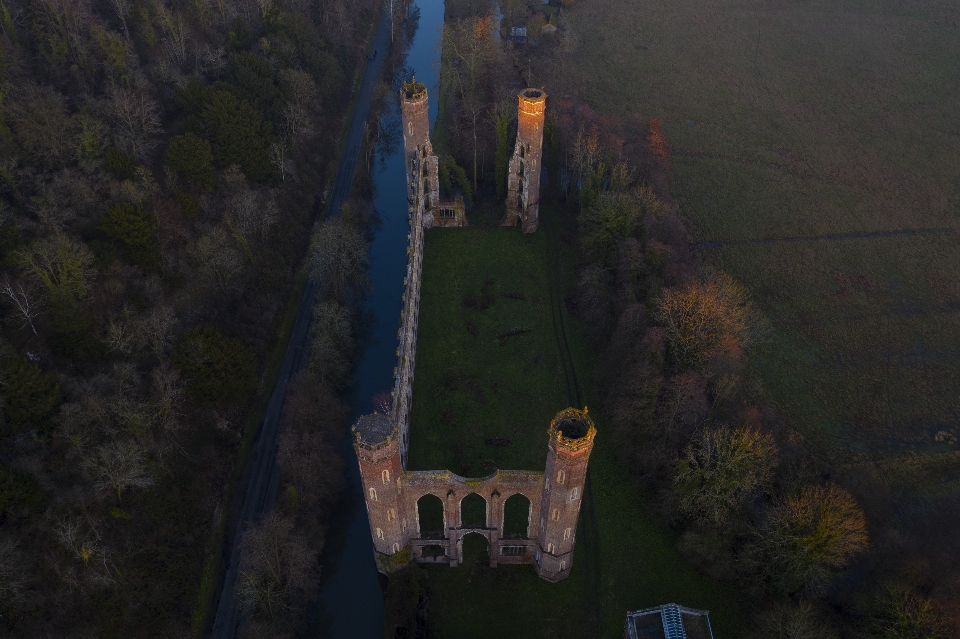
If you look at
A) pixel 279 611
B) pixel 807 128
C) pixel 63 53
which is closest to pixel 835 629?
pixel 279 611

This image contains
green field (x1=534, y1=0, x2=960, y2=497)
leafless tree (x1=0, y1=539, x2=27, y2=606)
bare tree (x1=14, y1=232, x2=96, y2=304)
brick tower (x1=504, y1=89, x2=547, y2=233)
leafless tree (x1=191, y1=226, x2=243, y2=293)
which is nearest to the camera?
leafless tree (x1=0, y1=539, x2=27, y2=606)

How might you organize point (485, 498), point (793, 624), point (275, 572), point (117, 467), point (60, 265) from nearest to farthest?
point (793, 624)
point (275, 572)
point (485, 498)
point (117, 467)
point (60, 265)

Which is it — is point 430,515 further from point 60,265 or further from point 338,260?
point 60,265

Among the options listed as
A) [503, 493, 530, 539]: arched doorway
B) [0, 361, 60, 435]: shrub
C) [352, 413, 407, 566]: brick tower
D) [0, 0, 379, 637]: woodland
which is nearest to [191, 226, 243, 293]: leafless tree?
[0, 0, 379, 637]: woodland

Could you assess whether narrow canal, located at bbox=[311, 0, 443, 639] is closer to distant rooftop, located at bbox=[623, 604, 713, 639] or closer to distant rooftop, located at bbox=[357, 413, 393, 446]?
distant rooftop, located at bbox=[357, 413, 393, 446]

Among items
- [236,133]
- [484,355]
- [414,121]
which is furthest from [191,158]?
[484,355]

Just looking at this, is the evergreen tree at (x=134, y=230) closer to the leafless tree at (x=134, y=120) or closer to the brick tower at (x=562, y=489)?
the leafless tree at (x=134, y=120)

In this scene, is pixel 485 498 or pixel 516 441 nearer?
pixel 485 498
